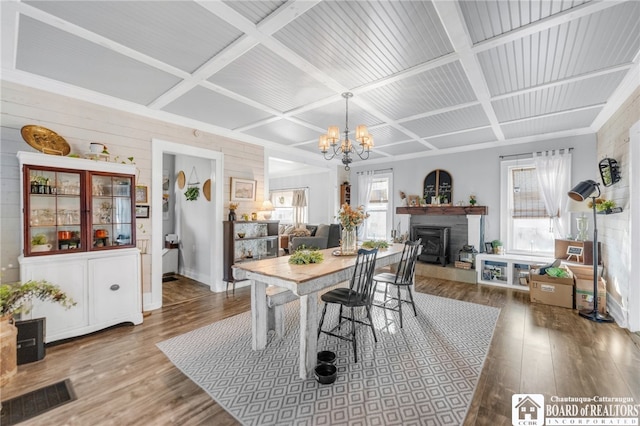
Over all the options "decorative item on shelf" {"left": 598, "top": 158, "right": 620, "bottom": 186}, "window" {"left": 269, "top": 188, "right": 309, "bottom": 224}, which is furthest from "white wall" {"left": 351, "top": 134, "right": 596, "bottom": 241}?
"window" {"left": 269, "top": 188, "right": 309, "bottom": 224}

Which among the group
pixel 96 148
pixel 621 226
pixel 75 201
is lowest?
pixel 621 226

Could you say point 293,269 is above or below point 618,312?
above

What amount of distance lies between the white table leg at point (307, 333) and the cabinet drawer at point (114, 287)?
7.54 feet

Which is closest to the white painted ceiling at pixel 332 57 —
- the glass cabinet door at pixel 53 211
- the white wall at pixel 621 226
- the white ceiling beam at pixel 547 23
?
the white ceiling beam at pixel 547 23

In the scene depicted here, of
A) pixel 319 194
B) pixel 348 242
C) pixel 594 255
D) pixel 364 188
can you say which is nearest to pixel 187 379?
→ pixel 348 242

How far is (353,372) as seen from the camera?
7.61 ft

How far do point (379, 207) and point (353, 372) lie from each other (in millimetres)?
5037

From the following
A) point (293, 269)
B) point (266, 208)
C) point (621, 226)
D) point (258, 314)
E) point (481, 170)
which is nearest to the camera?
point (293, 269)

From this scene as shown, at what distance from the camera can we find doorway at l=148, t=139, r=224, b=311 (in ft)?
12.5

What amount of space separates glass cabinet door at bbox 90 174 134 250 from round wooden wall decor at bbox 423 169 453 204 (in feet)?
18.0

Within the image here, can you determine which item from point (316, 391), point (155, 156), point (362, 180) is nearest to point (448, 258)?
point (362, 180)

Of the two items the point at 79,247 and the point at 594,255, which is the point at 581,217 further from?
the point at 79,247

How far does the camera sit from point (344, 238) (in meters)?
3.36

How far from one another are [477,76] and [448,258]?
3.97 m
